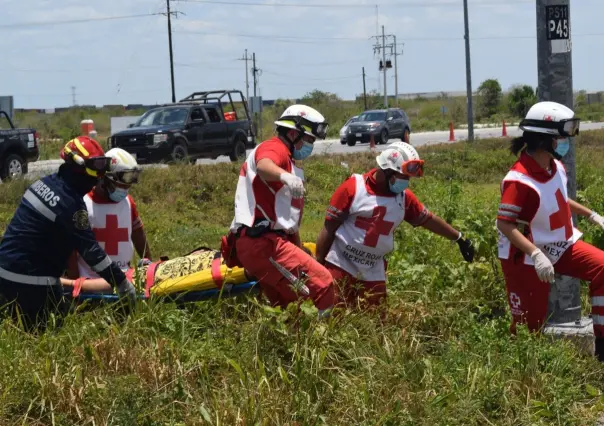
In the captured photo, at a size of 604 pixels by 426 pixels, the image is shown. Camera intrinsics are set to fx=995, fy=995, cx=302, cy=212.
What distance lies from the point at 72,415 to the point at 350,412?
1391 mm

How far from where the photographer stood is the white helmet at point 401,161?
6.80 metres

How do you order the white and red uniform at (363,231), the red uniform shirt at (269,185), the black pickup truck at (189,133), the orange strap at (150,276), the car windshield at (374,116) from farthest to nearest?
1. the car windshield at (374,116)
2. the black pickup truck at (189,133)
3. the white and red uniform at (363,231)
4. the orange strap at (150,276)
5. the red uniform shirt at (269,185)

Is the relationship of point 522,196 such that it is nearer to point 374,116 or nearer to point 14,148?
point 14,148

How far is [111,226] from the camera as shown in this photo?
23.6ft

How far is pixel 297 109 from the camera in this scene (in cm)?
656

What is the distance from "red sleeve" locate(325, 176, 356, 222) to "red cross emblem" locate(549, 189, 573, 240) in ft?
4.55

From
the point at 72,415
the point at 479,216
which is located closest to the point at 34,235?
the point at 72,415

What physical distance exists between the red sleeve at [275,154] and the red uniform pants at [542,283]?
1.62 m

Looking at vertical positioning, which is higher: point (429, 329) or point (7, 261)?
point (7, 261)

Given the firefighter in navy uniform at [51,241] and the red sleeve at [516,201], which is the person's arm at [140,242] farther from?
the red sleeve at [516,201]

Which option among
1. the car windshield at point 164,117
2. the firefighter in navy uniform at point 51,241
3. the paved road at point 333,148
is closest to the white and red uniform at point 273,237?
the firefighter in navy uniform at point 51,241

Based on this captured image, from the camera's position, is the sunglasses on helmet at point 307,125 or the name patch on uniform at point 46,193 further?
the sunglasses on helmet at point 307,125

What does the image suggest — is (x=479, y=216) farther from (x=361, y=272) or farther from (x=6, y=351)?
(x=6, y=351)

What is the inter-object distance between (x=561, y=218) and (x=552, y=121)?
2.06ft
